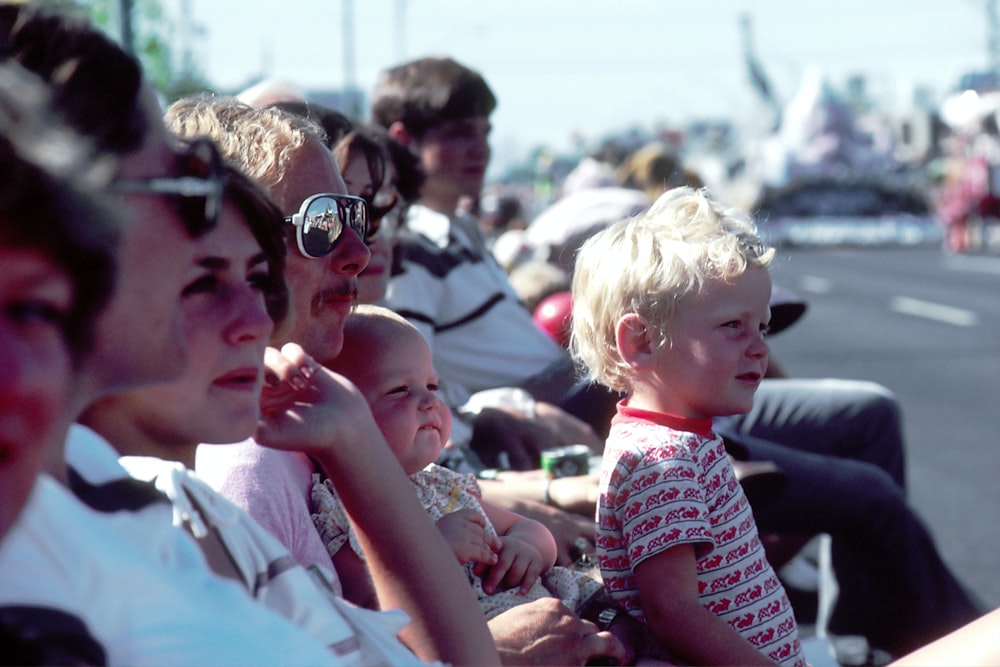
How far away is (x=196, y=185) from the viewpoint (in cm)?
109

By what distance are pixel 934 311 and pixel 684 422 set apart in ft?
42.2

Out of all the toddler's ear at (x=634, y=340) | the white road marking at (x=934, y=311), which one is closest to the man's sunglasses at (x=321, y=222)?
the toddler's ear at (x=634, y=340)

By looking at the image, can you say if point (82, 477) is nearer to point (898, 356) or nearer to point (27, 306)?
point (27, 306)

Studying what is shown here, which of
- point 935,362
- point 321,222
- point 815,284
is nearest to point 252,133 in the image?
point 321,222

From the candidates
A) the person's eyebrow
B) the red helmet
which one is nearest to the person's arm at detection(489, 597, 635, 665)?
the person's eyebrow

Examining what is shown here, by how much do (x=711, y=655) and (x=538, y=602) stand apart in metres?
0.28

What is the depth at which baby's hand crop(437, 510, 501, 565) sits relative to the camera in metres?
1.97

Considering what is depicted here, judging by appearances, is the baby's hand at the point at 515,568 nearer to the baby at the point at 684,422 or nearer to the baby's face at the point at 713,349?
the baby at the point at 684,422

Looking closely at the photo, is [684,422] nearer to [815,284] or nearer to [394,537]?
[394,537]

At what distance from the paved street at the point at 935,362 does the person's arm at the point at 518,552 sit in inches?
26.3

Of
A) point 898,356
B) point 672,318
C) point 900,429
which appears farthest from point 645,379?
point 898,356

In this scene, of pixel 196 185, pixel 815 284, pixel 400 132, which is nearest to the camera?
pixel 196 185

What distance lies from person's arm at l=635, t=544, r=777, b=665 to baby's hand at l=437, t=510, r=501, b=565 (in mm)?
238

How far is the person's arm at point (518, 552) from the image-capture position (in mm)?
2068
